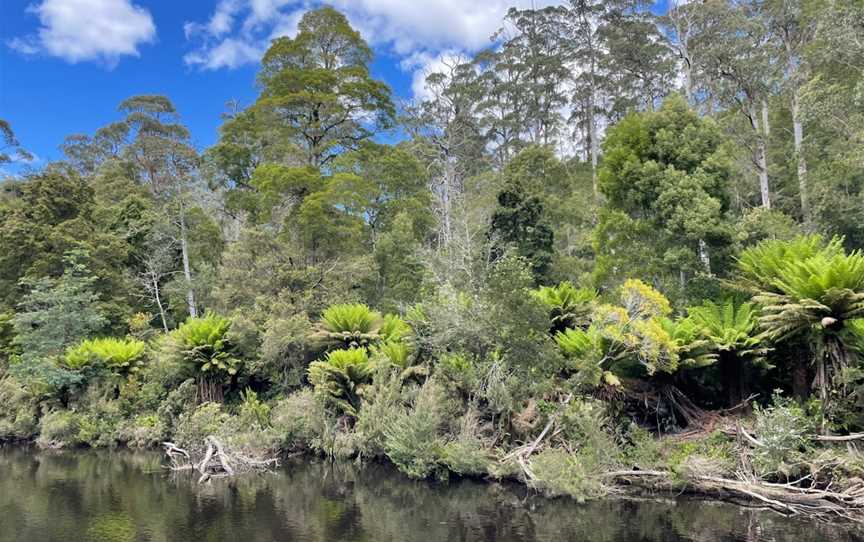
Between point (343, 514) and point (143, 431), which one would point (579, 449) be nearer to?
point (343, 514)

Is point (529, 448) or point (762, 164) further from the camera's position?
point (762, 164)

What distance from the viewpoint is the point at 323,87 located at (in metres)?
22.5

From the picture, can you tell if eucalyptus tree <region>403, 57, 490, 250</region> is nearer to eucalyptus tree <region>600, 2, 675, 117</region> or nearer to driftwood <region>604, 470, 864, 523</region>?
eucalyptus tree <region>600, 2, 675, 117</region>

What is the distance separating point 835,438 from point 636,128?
866 cm

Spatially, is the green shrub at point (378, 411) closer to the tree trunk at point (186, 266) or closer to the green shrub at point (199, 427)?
the green shrub at point (199, 427)

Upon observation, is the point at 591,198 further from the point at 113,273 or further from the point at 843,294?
the point at 113,273

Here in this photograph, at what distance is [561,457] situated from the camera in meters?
10.6

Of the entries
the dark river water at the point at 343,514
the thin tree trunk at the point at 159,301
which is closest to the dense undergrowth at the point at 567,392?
the dark river water at the point at 343,514

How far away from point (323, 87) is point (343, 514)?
56.2 ft

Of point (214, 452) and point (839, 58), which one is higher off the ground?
point (839, 58)

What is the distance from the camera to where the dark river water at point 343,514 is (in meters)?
8.82

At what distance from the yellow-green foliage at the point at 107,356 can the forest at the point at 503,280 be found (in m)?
0.10

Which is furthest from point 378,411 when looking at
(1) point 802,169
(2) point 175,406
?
(1) point 802,169

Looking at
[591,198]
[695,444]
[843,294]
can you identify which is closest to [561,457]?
[695,444]
